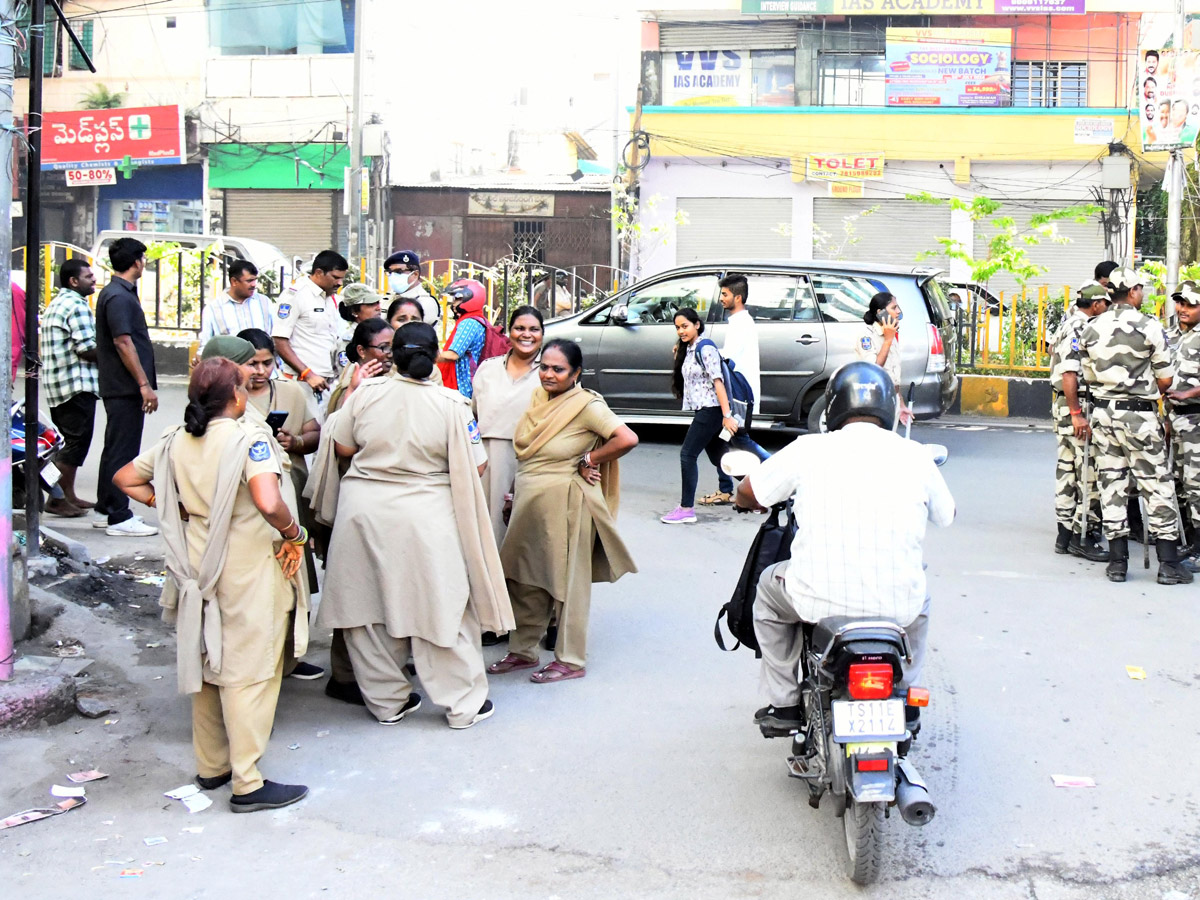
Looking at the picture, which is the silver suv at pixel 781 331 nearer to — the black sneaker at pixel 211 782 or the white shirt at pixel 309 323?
the white shirt at pixel 309 323

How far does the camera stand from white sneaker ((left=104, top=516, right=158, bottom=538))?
26.8 feet

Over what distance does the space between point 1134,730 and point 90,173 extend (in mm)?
27227

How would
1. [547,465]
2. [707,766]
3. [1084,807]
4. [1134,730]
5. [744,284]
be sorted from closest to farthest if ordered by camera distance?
[1084,807] < [707,766] < [1134,730] < [547,465] < [744,284]

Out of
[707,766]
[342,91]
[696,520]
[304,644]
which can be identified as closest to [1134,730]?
[707,766]

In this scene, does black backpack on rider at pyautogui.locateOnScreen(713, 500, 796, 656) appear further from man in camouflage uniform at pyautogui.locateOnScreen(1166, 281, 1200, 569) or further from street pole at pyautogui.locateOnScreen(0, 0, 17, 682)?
man in camouflage uniform at pyautogui.locateOnScreen(1166, 281, 1200, 569)

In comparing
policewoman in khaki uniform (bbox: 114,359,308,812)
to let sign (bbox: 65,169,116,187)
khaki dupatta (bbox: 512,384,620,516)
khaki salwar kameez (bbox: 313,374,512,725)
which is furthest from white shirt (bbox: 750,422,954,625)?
to let sign (bbox: 65,169,116,187)

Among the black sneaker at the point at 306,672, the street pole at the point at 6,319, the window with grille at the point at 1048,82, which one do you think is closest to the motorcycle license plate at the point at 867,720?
the black sneaker at the point at 306,672

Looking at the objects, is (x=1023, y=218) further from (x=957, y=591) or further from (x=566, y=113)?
(x=957, y=591)

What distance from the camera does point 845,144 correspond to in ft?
92.2

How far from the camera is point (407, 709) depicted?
541 centimetres

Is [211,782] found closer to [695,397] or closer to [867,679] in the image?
[867,679]

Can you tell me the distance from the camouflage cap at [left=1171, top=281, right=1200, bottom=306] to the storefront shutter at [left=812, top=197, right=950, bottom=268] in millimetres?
20592

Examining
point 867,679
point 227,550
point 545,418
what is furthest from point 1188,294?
point 227,550

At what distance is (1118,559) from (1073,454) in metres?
0.84
